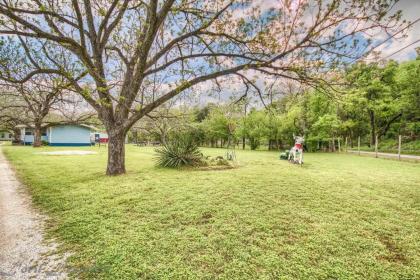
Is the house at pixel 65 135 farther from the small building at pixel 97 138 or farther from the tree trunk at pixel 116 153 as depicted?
the tree trunk at pixel 116 153

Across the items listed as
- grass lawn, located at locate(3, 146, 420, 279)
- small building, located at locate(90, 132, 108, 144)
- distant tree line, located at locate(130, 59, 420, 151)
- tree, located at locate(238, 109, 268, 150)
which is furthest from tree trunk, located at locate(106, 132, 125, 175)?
small building, located at locate(90, 132, 108, 144)

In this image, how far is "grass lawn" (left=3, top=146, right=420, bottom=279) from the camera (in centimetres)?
256

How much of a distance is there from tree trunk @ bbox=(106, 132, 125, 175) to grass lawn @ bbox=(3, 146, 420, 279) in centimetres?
177

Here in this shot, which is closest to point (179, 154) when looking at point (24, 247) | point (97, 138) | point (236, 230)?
point (236, 230)

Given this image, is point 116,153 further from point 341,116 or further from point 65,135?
point 65,135

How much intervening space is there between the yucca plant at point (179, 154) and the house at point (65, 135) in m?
29.0

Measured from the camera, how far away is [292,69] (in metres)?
6.20

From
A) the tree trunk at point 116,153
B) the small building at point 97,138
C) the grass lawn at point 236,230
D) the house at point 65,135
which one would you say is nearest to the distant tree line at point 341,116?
the tree trunk at point 116,153

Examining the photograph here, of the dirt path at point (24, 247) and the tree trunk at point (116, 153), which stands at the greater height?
the tree trunk at point (116, 153)

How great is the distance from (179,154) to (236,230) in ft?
25.1

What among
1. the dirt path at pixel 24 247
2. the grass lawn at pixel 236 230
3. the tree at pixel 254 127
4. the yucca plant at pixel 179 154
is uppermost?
the tree at pixel 254 127

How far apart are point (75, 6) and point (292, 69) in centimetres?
655

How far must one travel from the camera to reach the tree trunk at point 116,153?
809cm

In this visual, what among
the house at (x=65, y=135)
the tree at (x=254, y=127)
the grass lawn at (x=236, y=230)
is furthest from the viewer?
the house at (x=65, y=135)
